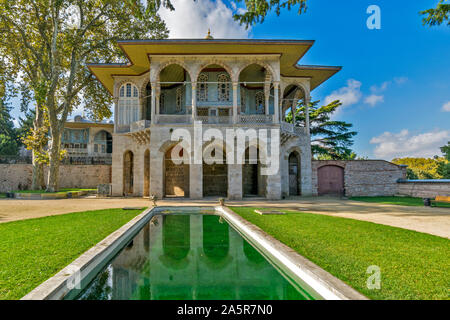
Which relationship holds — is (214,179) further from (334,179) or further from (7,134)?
(7,134)

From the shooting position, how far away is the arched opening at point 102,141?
1257 inches

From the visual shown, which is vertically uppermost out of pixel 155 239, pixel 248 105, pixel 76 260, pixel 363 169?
pixel 248 105

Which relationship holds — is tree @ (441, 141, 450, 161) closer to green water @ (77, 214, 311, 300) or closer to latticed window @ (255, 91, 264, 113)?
latticed window @ (255, 91, 264, 113)

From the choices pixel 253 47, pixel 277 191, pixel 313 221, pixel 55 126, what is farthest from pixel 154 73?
pixel 313 221

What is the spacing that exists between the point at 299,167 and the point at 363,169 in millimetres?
4990

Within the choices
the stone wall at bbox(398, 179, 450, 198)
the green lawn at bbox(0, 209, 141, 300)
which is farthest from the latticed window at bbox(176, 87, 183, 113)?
the stone wall at bbox(398, 179, 450, 198)

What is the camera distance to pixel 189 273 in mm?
4223

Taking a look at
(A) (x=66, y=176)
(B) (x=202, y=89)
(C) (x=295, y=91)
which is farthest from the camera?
(A) (x=66, y=176)

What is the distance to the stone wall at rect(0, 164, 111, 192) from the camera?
22516 mm

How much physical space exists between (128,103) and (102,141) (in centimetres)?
1678

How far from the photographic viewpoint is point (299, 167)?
18.6 meters

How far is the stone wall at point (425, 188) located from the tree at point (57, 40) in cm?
2115

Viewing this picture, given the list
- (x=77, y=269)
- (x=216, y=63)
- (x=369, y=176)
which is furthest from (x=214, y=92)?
(x=77, y=269)
